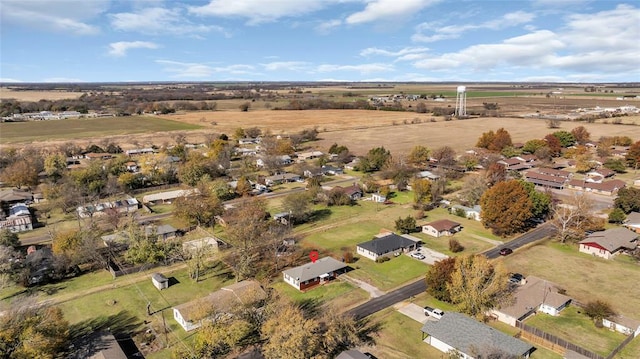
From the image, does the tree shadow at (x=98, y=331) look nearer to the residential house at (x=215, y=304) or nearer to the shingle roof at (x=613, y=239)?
the residential house at (x=215, y=304)

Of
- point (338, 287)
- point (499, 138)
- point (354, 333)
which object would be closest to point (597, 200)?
point (499, 138)


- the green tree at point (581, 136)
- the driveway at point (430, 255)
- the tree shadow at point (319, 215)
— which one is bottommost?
the driveway at point (430, 255)

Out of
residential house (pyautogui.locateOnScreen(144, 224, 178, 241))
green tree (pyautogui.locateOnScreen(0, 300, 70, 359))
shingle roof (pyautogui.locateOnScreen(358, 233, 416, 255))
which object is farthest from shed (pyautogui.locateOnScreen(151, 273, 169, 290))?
shingle roof (pyautogui.locateOnScreen(358, 233, 416, 255))

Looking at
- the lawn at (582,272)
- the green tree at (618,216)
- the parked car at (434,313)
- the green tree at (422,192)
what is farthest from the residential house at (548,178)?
the parked car at (434,313)

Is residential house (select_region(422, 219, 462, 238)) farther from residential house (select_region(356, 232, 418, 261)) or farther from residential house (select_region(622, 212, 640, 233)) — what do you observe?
residential house (select_region(622, 212, 640, 233))

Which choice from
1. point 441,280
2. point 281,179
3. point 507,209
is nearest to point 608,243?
point 507,209

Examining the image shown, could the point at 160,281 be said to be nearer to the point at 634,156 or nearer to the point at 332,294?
the point at 332,294
